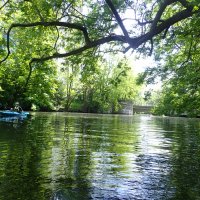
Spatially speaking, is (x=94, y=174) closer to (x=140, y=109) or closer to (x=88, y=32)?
(x=88, y=32)

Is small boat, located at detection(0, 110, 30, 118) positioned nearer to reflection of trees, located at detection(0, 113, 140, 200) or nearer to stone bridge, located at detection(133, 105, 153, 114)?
reflection of trees, located at detection(0, 113, 140, 200)

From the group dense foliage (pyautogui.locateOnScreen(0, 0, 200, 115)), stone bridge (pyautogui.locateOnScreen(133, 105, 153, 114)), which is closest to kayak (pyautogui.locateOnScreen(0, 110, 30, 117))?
dense foliage (pyautogui.locateOnScreen(0, 0, 200, 115))

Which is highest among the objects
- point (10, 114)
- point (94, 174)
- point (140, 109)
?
point (140, 109)

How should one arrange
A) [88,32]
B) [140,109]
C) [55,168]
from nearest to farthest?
1. [55,168]
2. [88,32]
3. [140,109]

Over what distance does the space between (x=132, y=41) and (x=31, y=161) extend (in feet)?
17.5

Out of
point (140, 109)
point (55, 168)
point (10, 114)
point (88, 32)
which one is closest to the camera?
point (55, 168)

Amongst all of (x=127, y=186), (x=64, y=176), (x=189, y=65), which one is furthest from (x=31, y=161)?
(x=189, y=65)

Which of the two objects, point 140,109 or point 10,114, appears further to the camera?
point 140,109

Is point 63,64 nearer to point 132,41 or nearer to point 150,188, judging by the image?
point 132,41

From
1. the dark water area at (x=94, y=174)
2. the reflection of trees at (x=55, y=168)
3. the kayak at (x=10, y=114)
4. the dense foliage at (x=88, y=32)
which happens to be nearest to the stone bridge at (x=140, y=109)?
the kayak at (x=10, y=114)

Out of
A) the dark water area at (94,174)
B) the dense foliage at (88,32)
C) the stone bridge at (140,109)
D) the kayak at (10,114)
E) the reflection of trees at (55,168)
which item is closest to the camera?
the dark water area at (94,174)

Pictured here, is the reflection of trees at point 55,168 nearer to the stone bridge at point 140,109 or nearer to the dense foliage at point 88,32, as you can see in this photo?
the dense foliage at point 88,32

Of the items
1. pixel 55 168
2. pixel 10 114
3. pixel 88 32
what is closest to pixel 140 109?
pixel 10 114

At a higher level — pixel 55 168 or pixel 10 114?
pixel 10 114
